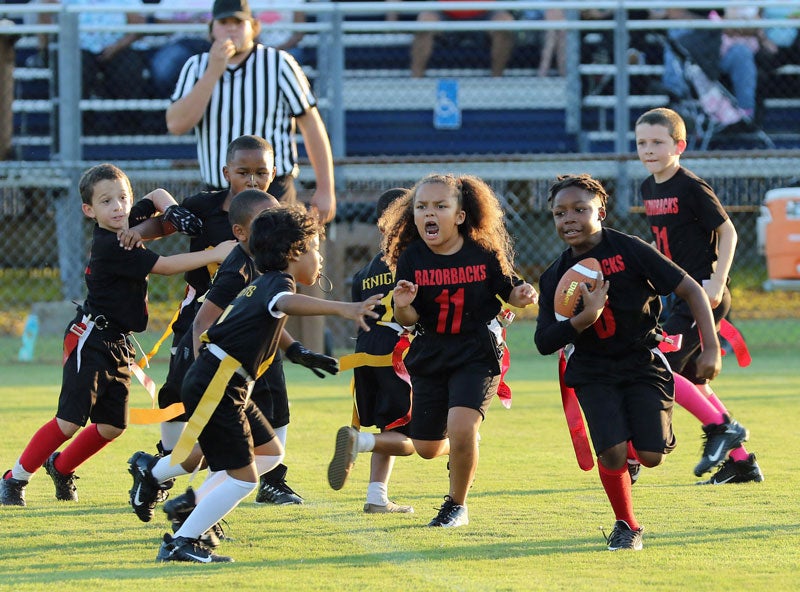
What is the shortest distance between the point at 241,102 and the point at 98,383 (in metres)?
1.83

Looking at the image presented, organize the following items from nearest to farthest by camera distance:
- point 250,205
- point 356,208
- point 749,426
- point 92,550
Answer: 1. point 92,550
2. point 250,205
3. point 749,426
4. point 356,208

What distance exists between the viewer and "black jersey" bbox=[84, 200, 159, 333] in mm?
6031

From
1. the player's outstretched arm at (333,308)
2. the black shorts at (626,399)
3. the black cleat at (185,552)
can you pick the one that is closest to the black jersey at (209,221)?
the player's outstretched arm at (333,308)

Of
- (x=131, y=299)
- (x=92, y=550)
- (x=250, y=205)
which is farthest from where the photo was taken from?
(x=131, y=299)

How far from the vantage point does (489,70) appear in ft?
50.7

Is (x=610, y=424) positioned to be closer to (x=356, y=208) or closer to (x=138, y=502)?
(x=138, y=502)

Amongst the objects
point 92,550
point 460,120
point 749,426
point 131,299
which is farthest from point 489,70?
point 92,550

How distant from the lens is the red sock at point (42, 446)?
6.13m

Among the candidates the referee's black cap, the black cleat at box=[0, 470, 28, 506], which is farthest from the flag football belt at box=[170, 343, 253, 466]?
the referee's black cap

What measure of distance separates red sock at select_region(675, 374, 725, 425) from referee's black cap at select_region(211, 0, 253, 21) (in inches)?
114

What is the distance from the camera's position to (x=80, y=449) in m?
6.14

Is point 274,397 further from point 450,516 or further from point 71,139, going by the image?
point 71,139

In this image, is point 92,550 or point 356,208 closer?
A: point 92,550

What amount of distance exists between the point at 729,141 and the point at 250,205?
10.2 metres
